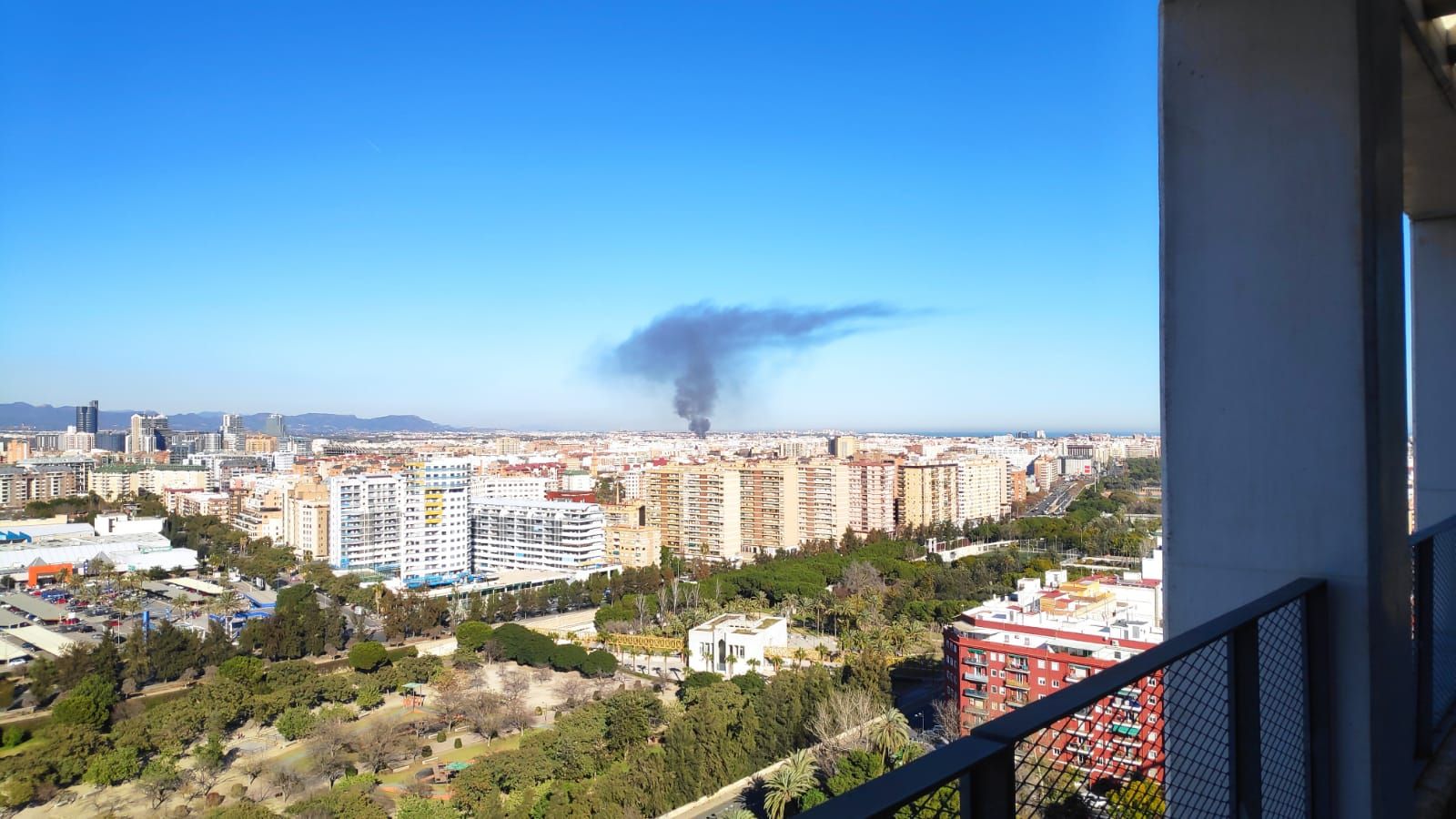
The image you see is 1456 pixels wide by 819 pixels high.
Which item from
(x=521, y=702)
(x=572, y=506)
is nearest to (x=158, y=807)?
(x=521, y=702)

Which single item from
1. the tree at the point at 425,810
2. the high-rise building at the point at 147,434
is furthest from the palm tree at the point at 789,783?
the high-rise building at the point at 147,434

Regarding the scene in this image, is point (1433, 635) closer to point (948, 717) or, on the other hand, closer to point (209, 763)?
point (948, 717)

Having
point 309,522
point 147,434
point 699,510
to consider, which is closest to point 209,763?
point 309,522

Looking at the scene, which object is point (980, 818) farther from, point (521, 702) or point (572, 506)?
point (572, 506)

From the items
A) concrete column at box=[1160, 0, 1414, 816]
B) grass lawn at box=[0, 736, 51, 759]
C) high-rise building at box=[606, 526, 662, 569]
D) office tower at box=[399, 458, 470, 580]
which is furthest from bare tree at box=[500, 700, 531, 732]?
office tower at box=[399, 458, 470, 580]

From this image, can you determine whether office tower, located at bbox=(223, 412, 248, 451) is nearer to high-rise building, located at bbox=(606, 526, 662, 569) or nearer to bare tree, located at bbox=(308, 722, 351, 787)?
high-rise building, located at bbox=(606, 526, 662, 569)
